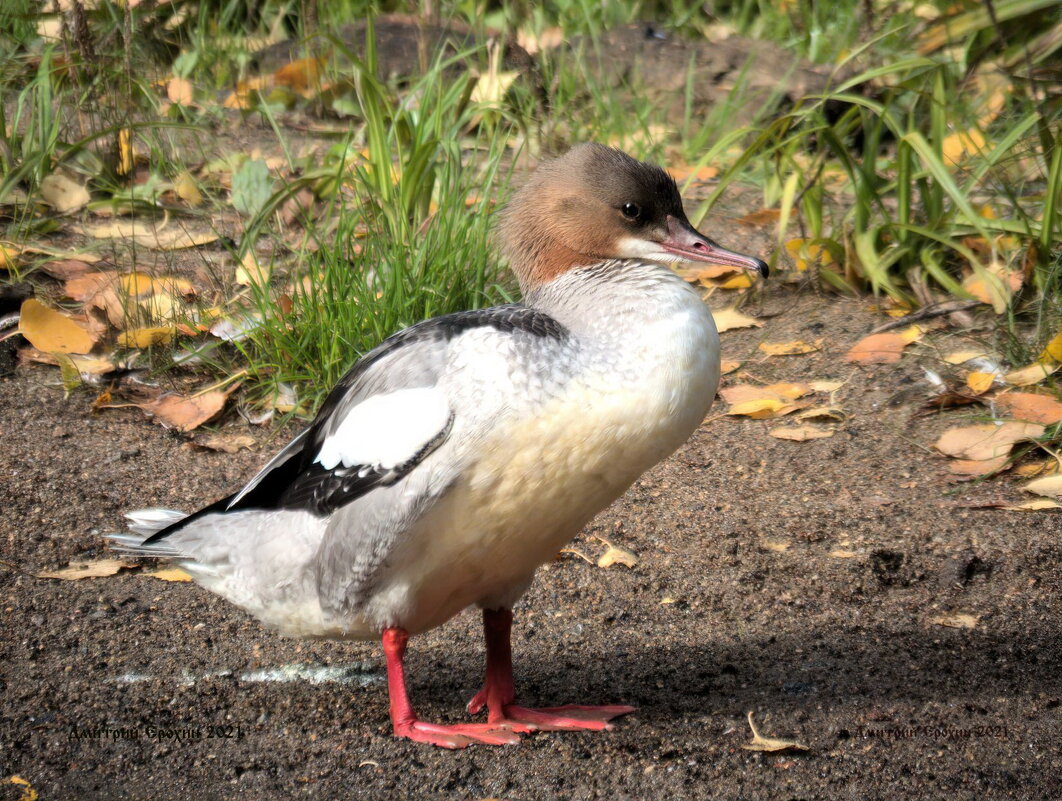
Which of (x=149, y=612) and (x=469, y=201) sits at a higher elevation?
(x=469, y=201)

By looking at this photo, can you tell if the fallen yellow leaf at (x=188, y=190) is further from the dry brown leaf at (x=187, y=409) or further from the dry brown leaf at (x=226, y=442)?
the dry brown leaf at (x=226, y=442)

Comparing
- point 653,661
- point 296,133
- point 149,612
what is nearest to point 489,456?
point 653,661

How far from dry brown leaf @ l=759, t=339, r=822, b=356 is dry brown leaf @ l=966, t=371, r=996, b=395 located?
0.63m

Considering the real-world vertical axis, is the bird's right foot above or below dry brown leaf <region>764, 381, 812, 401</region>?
below

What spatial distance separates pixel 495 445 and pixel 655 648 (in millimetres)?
960

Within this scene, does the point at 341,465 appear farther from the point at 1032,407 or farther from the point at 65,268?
the point at 65,268

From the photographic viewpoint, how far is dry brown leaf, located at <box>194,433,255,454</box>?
410cm

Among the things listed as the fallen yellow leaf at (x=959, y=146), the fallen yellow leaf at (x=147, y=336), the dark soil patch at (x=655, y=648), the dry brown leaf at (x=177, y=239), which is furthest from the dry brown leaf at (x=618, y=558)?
Result: the fallen yellow leaf at (x=959, y=146)

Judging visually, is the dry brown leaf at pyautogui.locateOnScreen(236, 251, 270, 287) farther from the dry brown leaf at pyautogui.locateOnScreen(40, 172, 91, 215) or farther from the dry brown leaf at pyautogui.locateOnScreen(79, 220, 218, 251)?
the dry brown leaf at pyautogui.locateOnScreen(40, 172, 91, 215)

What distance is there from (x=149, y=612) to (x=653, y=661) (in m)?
1.42

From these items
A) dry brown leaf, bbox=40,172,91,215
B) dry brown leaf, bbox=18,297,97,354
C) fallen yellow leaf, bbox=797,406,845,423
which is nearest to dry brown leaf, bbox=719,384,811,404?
fallen yellow leaf, bbox=797,406,845,423

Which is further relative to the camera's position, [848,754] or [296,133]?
[296,133]

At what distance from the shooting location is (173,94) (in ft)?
19.4

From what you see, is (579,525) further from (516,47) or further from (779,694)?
(516,47)
